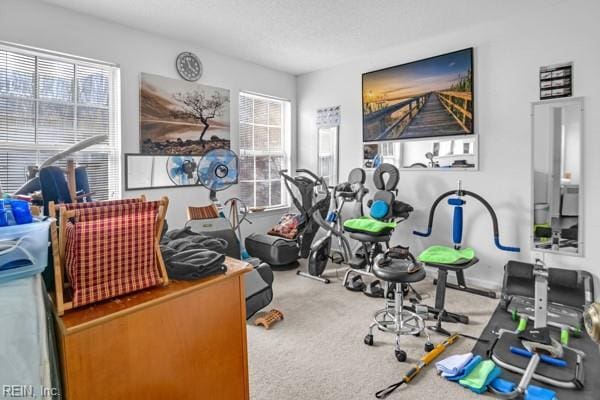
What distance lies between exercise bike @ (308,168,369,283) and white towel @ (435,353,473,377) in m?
1.72

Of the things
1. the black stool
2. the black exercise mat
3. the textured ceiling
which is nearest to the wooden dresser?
the black stool

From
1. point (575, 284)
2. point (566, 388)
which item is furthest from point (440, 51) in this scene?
point (566, 388)

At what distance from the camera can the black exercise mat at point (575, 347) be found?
6.09 feet

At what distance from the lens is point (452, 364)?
209 centimetres

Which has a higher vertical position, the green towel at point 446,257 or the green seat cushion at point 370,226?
the green seat cushion at point 370,226

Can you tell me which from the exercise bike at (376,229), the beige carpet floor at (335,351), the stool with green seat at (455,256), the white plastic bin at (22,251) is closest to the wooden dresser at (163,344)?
the white plastic bin at (22,251)

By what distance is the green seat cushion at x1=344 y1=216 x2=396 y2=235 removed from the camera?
11.6ft

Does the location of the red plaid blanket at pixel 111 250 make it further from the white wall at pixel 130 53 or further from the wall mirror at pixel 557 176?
the wall mirror at pixel 557 176

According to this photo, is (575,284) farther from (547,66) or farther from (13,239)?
(13,239)

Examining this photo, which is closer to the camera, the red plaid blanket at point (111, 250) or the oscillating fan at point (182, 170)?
the red plaid blanket at point (111, 250)

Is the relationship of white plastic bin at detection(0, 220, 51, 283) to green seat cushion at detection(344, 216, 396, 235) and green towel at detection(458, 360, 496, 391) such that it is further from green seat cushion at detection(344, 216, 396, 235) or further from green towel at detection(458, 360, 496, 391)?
green seat cushion at detection(344, 216, 396, 235)

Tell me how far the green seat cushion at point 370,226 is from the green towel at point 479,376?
1.61m

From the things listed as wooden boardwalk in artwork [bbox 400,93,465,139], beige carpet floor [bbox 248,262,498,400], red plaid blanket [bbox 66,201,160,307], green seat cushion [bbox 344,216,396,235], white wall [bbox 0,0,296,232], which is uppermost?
white wall [bbox 0,0,296,232]

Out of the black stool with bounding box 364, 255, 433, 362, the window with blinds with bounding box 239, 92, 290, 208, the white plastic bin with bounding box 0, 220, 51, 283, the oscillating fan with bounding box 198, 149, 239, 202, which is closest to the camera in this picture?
the white plastic bin with bounding box 0, 220, 51, 283
